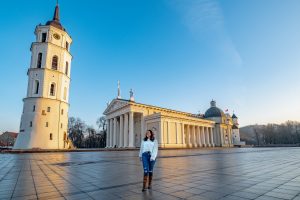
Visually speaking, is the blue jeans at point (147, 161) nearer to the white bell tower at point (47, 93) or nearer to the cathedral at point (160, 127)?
the white bell tower at point (47, 93)

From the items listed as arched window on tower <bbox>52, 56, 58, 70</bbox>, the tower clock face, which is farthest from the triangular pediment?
the tower clock face

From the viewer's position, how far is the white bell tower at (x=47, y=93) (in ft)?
118

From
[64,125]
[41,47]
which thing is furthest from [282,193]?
[41,47]

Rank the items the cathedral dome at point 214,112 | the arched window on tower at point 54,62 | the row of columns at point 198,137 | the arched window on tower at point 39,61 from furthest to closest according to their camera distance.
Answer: the cathedral dome at point 214,112 < the row of columns at point 198,137 < the arched window on tower at point 54,62 < the arched window on tower at point 39,61

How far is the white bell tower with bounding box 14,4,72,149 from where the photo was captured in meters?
35.8

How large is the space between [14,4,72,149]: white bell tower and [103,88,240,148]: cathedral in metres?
16.2

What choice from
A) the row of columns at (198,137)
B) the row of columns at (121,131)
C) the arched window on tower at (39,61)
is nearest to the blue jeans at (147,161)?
the arched window on tower at (39,61)

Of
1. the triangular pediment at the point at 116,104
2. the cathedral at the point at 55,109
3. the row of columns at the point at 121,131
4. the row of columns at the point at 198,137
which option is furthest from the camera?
the row of columns at the point at 198,137

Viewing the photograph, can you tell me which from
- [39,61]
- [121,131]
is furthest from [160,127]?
[39,61]

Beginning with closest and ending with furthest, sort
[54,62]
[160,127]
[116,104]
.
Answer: [54,62] < [160,127] < [116,104]

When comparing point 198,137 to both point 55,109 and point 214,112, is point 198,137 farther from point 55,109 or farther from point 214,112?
point 55,109

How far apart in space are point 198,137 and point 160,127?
20614 mm

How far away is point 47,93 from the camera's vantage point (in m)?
38.4

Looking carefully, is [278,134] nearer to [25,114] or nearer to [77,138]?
[77,138]
